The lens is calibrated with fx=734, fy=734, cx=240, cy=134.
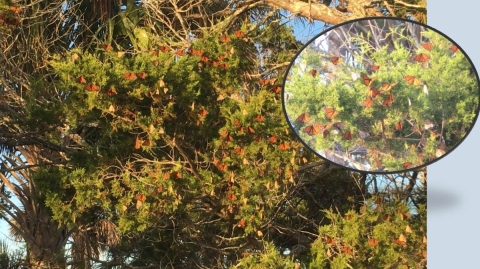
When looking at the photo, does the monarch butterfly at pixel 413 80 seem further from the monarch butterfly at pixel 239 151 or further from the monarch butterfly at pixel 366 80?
the monarch butterfly at pixel 239 151

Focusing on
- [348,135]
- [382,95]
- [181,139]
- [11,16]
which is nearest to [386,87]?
[382,95]

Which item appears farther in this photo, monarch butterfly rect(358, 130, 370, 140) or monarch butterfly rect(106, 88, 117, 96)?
monarch butterfly rect(106, 88, 117, 96)

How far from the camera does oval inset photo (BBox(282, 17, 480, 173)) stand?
126cm

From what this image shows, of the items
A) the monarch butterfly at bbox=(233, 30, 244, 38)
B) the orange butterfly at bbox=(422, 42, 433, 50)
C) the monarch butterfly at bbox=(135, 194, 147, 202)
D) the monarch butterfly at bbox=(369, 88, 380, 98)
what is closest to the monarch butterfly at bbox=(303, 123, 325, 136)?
the monarch butterfly at bbox=(369, 88, 380, 98)

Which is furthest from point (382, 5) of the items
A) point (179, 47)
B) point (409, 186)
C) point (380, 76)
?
point (380, 76)

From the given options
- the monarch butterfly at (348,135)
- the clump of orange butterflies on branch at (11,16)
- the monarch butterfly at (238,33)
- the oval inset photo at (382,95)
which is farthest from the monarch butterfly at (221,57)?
the monarch butterfly at (348,135)

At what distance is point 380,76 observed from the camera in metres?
1.34

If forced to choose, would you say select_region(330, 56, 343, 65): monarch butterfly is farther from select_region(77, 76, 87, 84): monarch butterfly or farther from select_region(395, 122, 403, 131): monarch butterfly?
select_region(77, 76, 87, 84): monarch butterfly

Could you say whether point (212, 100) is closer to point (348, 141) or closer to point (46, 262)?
point (46, 262)

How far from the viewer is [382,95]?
136 cm

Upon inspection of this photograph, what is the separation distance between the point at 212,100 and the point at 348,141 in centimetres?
305

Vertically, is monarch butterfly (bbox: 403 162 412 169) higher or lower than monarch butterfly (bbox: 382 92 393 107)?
lower

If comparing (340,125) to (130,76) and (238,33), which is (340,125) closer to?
(130,76)

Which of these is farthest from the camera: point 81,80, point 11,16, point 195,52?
point 11,16
